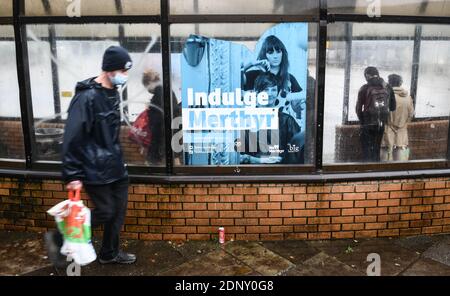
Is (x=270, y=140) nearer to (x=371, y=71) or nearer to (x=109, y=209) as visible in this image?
(x=371, y=71)

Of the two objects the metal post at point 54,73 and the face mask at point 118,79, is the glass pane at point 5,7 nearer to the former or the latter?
the metal post at point 54,73

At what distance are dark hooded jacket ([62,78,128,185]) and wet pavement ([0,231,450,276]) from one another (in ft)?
3.17

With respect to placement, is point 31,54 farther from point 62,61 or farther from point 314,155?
point 314,155

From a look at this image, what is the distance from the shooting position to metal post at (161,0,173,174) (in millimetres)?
4305

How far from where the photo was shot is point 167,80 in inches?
174

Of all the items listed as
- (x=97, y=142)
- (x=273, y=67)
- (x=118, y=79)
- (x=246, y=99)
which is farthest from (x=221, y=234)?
(x=118, y=79)

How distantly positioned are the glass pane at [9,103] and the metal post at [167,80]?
5.02 ft

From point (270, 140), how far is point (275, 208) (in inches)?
26.1

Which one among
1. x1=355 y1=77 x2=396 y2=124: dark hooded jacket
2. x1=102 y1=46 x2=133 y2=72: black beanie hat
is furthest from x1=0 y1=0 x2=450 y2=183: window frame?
x1=102 y1=46 x2=133 y2=72: black beanie hat

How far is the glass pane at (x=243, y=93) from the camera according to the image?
438 cm

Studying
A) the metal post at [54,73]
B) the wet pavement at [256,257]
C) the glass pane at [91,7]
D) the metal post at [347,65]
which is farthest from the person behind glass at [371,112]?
the metal post at [54,73]

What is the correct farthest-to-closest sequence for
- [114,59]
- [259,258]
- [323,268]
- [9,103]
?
[9,103]
[259,258]
[323,268]
[114,59]

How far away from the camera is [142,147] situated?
4648mm

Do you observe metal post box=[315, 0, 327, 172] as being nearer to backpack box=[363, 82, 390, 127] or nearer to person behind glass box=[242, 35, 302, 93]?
person behind glass box=[242, 35, 302, 93]
